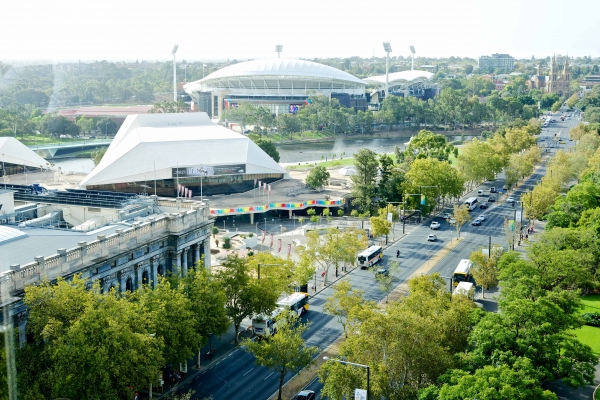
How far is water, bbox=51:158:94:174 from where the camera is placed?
391 feet

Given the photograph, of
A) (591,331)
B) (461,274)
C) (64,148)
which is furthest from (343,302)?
(64,148)

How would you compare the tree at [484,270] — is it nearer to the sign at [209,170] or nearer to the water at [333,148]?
Answer: the sign at [209,170]

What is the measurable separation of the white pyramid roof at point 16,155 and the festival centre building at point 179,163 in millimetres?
13891

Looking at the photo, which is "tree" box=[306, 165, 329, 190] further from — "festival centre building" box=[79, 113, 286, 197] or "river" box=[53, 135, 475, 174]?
"river" box=[53, 135, 475, 174]

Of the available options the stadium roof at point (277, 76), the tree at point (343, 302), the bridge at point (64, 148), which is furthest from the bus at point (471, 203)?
the stadium roof at point (277, 76)

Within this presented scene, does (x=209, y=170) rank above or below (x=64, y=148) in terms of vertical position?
above

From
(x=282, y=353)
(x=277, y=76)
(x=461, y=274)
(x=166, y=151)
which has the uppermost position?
(x=277, y=76)

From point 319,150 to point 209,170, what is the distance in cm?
6260

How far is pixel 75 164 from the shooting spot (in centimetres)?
12531

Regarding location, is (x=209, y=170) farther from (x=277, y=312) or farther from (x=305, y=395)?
(x=305, y=395)

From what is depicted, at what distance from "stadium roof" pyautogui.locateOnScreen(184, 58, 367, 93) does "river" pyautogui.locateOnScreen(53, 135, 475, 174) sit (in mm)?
27085

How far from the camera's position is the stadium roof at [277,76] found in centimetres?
17962

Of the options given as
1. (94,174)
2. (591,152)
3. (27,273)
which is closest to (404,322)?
(27,273)

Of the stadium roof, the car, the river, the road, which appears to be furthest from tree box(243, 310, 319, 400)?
the stadium roof
